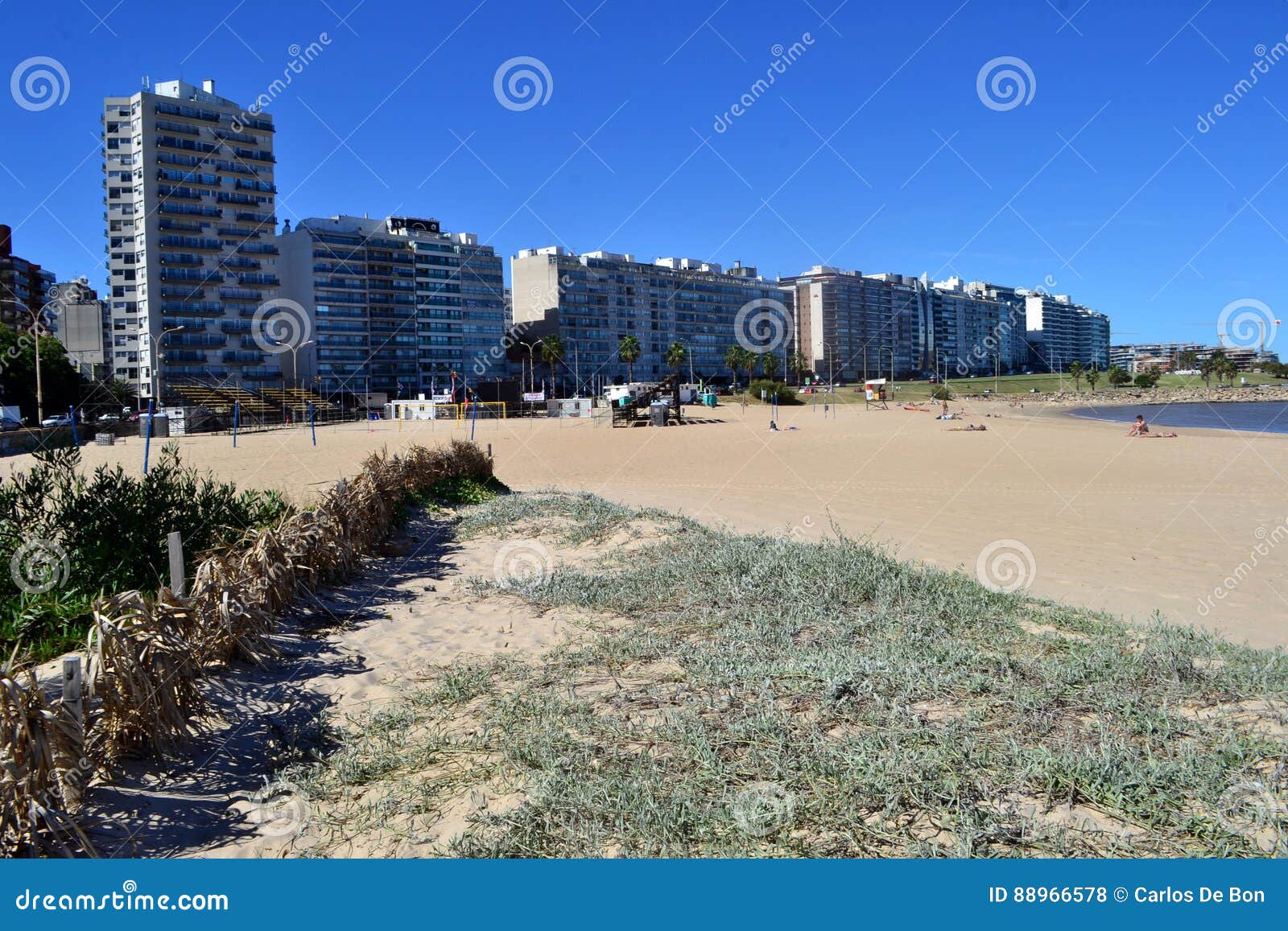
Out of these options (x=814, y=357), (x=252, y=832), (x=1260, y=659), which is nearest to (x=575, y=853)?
(x=252, y=832)

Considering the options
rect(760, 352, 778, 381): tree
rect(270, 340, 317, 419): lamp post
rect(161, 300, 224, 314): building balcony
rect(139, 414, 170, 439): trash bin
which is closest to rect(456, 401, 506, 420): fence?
rect(139, 414, 170, 439): trash bin

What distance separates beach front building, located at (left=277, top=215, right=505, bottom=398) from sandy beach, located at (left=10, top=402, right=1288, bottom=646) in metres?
55.2

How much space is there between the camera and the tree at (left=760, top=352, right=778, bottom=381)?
113 meters

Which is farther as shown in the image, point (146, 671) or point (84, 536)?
point (84, 536)

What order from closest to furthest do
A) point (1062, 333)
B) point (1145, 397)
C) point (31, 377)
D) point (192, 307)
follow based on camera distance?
1. point (31, 377)
2. point (192, 307)
3. point (1145, 397)
4. point (1062, 333)

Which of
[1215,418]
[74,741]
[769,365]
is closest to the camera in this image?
[74,741]

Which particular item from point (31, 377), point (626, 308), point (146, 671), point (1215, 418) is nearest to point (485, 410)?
point (31, 377)

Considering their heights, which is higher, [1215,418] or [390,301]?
[390,301]

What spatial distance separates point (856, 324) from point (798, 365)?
122ft

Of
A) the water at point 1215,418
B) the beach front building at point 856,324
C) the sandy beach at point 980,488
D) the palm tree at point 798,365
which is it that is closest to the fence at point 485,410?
the sandy beach at point 980,488

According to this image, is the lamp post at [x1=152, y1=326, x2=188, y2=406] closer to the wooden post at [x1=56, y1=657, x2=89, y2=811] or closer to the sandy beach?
the sandy beach

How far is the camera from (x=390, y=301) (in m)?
99.5

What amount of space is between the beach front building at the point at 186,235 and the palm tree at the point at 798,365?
70.6m

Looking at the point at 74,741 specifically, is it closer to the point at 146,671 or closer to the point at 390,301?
the point at 146,671
